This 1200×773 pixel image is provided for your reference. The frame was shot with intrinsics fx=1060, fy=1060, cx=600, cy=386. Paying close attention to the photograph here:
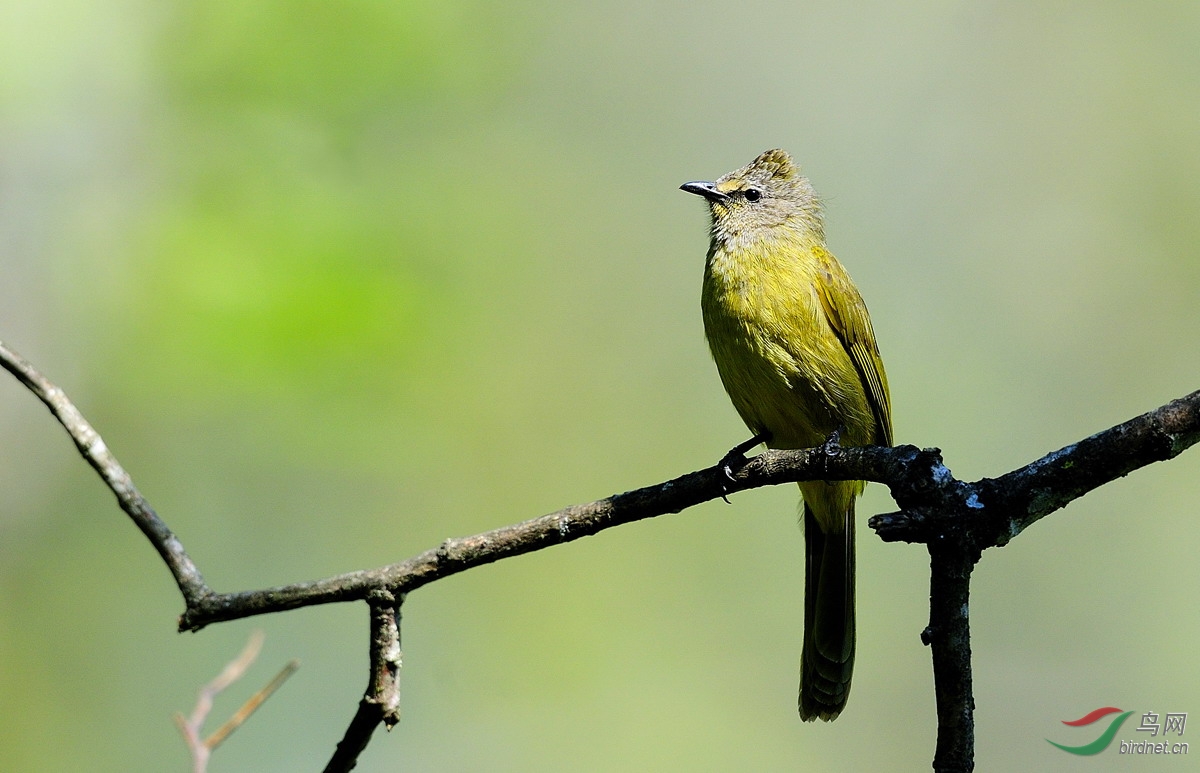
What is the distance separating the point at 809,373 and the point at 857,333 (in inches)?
19.5

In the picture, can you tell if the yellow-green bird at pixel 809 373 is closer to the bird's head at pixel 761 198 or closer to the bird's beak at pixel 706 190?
the bird's head at pixel 761 198

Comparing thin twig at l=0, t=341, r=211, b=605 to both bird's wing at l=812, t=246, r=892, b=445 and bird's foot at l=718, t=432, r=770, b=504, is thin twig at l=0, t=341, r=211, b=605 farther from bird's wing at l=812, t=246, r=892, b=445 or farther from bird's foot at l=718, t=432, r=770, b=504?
bird's wing at l=812, t=246, r=892, b=445

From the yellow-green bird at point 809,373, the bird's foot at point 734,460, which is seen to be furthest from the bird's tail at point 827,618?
the bird's foot at point 734,460

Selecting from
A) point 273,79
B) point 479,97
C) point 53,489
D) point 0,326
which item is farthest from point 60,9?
point 479,97

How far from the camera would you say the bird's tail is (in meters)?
3.58

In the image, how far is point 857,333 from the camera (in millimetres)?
4129

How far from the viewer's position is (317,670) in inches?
286

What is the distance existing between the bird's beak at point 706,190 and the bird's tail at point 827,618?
140 cm

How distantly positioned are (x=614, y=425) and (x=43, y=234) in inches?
161

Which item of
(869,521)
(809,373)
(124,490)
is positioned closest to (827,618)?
(809,373)

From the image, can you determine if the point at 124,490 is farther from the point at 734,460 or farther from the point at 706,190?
the point at 706,190

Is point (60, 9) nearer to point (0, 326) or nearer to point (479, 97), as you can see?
point (0, 326)

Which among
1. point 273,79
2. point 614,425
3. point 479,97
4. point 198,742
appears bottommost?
point 198,742
